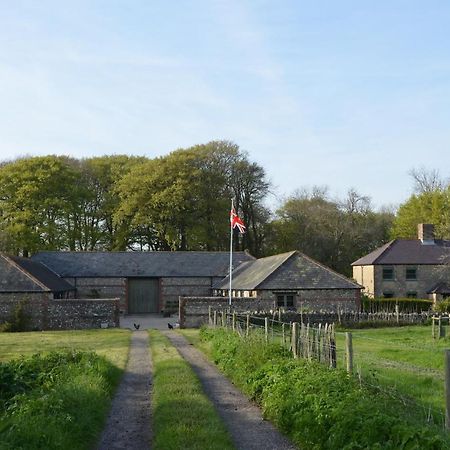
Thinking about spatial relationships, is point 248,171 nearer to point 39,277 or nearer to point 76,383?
point 39,277

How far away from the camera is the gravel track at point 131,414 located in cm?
1144

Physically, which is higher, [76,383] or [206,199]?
[206,199]

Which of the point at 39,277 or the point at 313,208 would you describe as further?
the point at 313,208

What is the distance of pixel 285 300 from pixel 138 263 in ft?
57.1

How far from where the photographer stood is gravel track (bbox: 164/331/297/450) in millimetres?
11289

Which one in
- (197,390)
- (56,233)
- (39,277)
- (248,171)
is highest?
(248,171)

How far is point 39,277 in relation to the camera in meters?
45.2

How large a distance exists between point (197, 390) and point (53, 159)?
5481cm

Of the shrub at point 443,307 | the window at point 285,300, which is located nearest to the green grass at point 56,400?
the window at point 285,300

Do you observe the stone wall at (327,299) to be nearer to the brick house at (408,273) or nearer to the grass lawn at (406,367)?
the grass lawn at (406,367)

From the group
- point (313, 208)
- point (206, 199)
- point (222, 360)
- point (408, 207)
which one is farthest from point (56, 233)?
point (222, 360)

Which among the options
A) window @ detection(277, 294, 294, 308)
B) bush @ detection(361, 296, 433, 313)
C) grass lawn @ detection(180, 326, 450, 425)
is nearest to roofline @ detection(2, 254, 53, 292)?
grass lawn @ detection(180, 326, 450, 425)

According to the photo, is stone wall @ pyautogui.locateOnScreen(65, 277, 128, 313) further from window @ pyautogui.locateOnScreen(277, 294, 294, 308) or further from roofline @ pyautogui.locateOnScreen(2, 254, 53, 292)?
window @ pyautogui.locateOnScreen(277, 294, 294, 308)

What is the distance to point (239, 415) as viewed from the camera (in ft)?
44.5
